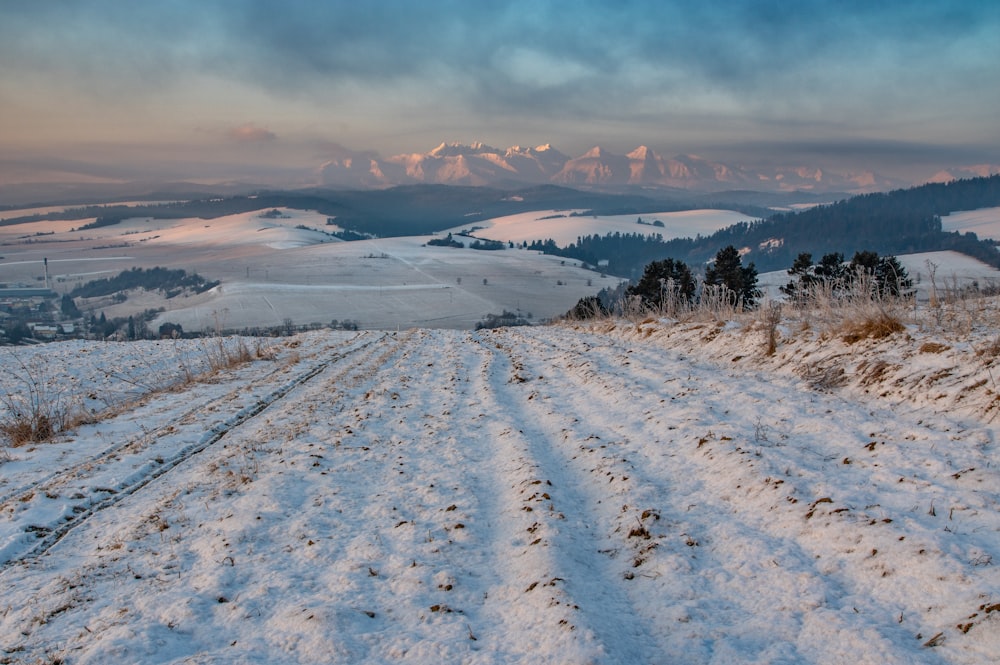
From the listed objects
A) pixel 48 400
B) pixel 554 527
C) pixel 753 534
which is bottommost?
pixel 48 400

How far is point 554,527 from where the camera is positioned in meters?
5.57

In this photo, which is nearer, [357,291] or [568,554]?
[568,554]

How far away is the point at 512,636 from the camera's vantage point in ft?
13.1

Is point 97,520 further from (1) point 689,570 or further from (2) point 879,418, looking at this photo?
(2) point 879,418

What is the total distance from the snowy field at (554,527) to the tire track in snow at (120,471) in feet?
0.18

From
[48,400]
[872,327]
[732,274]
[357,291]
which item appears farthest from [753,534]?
[357,291]

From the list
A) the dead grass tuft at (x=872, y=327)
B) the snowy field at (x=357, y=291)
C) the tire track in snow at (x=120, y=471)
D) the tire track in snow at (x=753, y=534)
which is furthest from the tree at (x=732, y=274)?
the snowy field at (x=357, y=291)

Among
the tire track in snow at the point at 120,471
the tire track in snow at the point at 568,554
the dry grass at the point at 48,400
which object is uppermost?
the tire track in snow at the point at 568,554

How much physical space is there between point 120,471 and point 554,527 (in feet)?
21.9

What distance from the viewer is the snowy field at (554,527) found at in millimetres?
3932

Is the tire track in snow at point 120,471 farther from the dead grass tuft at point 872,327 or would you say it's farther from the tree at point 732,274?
the tree at point 732,274

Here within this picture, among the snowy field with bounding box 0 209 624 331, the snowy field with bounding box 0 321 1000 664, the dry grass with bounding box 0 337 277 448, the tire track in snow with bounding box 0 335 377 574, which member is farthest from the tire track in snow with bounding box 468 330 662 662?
the snowy field with bounding box 0 209 624 331

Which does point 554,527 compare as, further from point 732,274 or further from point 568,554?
point 732,274

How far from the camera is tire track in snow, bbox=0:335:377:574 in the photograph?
20.5 ft
